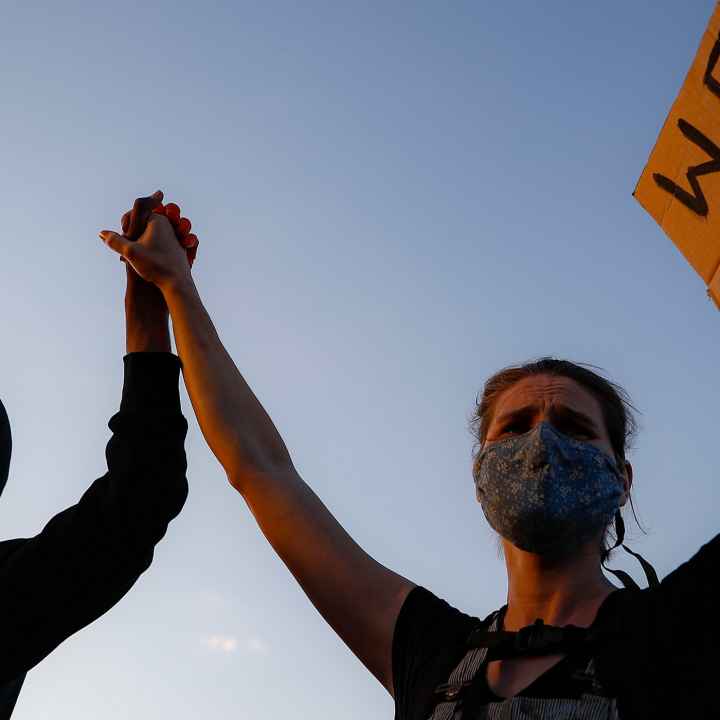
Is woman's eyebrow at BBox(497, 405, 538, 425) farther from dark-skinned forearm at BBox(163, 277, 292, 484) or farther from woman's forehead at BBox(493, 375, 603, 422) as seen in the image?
dark-skinned forearm at BBox(163, 277, 292, 484)

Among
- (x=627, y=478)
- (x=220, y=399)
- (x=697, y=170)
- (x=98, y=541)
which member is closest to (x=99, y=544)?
(x=98, y=541)

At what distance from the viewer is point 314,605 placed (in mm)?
2986

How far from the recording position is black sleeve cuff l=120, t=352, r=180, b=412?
9.84ft

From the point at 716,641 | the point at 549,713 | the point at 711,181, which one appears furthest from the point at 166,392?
the point at 711,181

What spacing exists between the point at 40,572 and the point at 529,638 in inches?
50.6

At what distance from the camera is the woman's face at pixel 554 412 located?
3.08 metres

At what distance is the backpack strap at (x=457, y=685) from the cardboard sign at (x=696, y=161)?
7.78 ft

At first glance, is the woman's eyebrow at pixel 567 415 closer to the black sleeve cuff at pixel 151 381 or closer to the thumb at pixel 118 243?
the black sleeve cuff at pixel 151 381

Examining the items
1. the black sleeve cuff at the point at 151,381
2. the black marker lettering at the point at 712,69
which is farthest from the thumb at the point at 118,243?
A: the black marker lettering at the point at 712,69

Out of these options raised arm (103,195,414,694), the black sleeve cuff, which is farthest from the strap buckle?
the black sleeve cuff

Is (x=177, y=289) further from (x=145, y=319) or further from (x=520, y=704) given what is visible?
(x=520, y=704)

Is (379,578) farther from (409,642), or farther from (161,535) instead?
(161,535)

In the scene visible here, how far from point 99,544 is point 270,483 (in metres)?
0.75

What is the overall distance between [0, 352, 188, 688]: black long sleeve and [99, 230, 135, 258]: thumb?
83 cm
